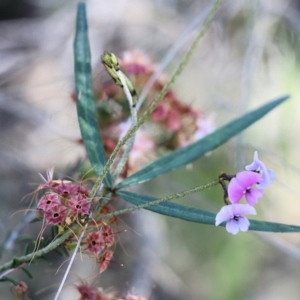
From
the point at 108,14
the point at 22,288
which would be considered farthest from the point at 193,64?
the point at 22,288

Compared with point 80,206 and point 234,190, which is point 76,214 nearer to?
point 80,206

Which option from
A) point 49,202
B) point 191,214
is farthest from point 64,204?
point 191,214

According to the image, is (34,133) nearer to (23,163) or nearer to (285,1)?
(23,163)

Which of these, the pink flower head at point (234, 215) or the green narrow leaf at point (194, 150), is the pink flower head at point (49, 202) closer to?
the green narrow leaf at point (194, 150)

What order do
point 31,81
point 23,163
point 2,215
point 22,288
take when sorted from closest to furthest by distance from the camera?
1. point 22,288
2. point 2,215
3. point 23,163
4. point 31,81

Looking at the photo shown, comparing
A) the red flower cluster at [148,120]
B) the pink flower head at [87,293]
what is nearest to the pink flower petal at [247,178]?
the pink flower head at [87,293]

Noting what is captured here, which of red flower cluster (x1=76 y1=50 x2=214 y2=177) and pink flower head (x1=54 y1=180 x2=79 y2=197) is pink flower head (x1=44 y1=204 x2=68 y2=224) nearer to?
pink flower head (x1=54 y1=180 x2=79 y2=197)
